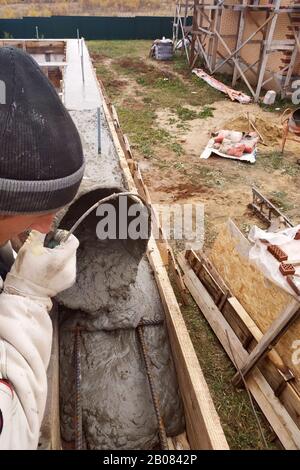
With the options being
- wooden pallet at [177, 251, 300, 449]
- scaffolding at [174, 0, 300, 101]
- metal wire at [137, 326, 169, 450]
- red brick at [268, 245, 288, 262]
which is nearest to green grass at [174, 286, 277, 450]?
wooden pallet at [177, 251, 300, 449]

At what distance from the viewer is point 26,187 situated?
133cm

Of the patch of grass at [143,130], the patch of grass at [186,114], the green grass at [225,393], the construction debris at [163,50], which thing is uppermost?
the construction debris at [163,50]

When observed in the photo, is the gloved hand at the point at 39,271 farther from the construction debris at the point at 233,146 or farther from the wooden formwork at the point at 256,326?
the construction debris at the point at 233,146

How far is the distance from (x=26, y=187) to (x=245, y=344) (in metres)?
3.47

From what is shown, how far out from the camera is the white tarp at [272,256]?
3205 mm

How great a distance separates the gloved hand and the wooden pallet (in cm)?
253

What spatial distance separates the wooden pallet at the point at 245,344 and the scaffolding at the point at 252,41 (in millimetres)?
10418

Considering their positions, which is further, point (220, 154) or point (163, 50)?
point (163, 50)

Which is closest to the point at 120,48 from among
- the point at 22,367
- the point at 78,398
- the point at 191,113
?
the point at 191,113

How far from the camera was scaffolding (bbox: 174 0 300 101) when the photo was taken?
1210cm

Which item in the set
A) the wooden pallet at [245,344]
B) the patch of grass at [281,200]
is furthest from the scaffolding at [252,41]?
the wooden pallet at [245,344]

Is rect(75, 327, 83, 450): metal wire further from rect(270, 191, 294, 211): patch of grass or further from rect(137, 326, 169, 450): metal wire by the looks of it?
rect(270, 191, 294, 211): patch of grass

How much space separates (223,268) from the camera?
4777 mm

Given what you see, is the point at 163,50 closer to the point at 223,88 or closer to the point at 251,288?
the point at 223,88
